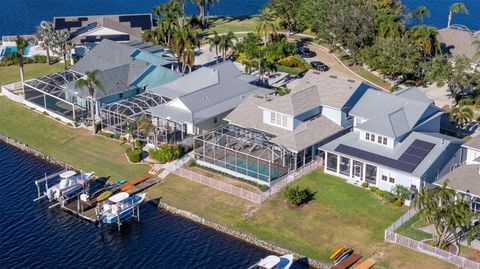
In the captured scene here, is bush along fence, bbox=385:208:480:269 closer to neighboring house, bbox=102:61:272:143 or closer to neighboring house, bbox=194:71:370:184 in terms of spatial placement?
neighboring house, bbox=194:71:370:184

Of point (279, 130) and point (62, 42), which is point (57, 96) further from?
point (279, 130)

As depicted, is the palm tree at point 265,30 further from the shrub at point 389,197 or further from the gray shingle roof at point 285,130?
the shrub at point 389,197

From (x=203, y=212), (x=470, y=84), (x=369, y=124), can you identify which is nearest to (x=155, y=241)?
(x=203, y=212)

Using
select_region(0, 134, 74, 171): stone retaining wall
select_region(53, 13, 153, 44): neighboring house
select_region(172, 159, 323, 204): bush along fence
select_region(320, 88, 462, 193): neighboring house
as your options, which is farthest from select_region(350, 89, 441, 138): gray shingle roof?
select_region(53, 13, 153, 44): neighboring house

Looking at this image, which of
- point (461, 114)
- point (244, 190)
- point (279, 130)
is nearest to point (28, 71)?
point (279, 130)

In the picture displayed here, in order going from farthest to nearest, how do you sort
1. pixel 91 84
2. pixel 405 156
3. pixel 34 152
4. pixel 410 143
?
pixel 91 84 < pixel 34 152 < pixel 410 143 < pixel 405 156
